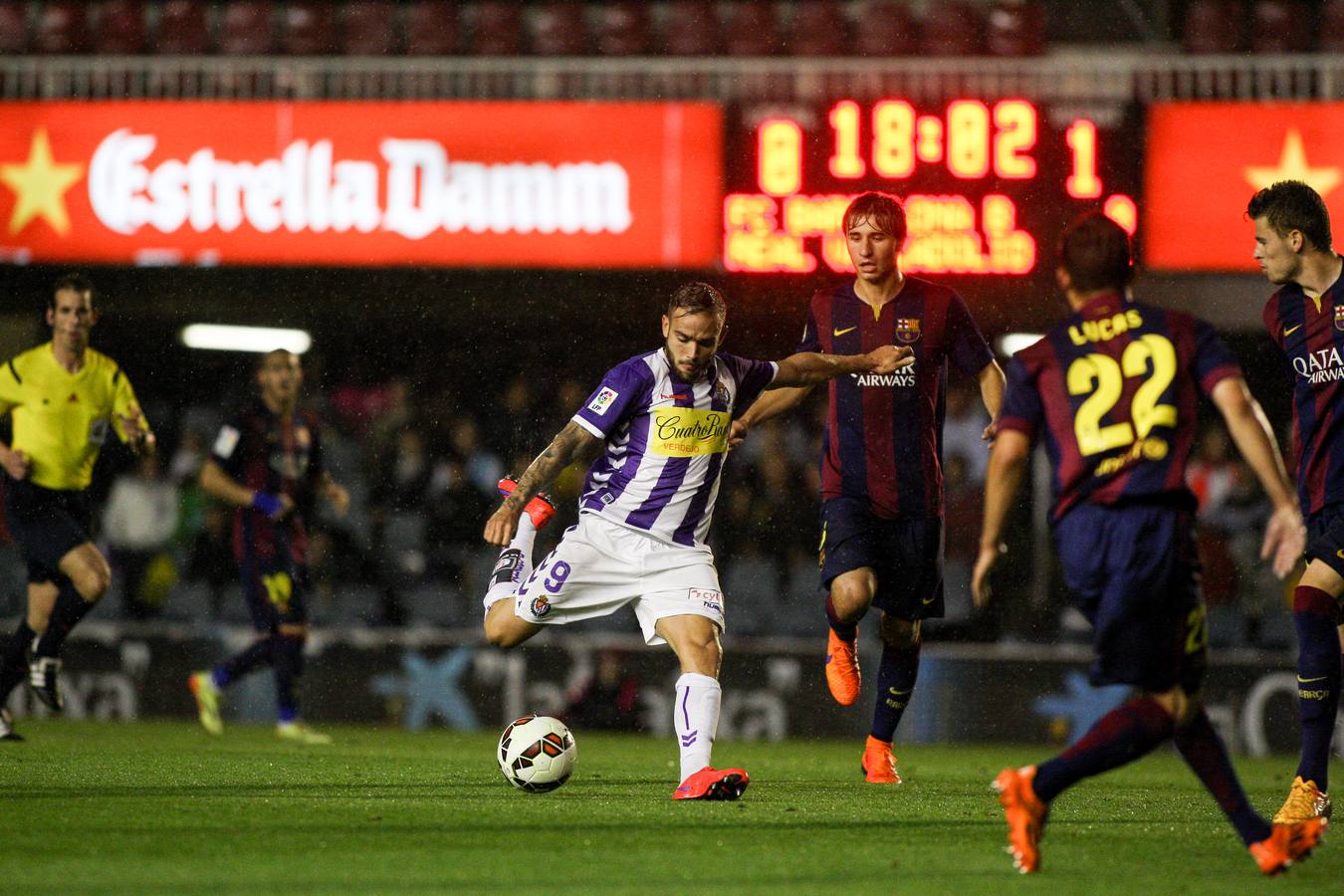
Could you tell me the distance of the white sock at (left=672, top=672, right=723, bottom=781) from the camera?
20.7 feet

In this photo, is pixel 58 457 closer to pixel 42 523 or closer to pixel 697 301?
pixel 42 523

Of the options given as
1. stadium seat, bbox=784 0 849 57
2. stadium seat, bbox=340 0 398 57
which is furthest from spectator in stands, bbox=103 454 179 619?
stadium seat, bbox=784 0 849 57

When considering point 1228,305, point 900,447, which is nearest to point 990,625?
point 1228,305

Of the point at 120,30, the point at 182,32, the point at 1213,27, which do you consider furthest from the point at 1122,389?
the point at 120,30

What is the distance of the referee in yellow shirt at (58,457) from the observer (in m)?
9.18

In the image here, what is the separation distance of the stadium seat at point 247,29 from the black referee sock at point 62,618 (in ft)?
25.6

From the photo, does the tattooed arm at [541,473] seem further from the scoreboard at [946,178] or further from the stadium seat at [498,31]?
the stadium seat at [498,31]

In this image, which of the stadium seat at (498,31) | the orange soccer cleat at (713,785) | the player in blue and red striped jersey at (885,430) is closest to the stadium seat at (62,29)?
the stadium seat at (498,31)

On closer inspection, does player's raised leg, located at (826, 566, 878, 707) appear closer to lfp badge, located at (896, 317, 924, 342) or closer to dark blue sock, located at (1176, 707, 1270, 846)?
lfp badge, located at (896, 317, 924, 342)

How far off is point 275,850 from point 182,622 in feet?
30.0

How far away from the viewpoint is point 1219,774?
4805 millimetres

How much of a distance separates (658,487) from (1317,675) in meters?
2.45

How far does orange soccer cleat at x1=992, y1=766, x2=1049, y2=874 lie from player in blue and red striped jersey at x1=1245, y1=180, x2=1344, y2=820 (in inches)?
70.7

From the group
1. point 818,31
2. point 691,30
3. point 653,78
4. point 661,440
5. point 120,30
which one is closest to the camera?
point 661,440
